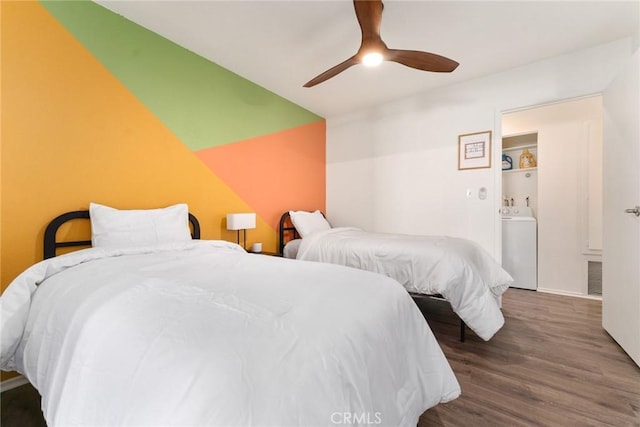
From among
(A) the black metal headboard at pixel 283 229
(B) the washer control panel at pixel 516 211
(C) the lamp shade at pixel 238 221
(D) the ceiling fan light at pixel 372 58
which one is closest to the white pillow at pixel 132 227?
(C) the lamp shade at pixel 238 221

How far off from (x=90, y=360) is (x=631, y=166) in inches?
127

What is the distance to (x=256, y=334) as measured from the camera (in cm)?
74

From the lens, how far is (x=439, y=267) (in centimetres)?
210

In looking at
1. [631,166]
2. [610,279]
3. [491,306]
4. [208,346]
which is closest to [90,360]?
[208,346]

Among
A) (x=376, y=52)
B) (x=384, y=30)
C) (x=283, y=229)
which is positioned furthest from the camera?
(x=283, y=229)

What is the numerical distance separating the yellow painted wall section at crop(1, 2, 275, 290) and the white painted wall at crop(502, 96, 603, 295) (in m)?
4.20

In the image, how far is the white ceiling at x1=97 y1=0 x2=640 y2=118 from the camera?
78.8 inches

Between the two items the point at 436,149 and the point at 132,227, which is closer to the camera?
the point at 132,227

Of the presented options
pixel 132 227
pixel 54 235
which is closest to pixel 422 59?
pixel 132 227

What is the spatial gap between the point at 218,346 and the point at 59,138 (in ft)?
6.78

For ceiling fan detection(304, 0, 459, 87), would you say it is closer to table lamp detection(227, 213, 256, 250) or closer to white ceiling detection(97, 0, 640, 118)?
white ceiling detection(97, 0, 640, 118)

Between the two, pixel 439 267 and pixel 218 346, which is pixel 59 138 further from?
pixel 439 267

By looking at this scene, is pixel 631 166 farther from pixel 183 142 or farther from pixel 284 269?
pixel 183 142

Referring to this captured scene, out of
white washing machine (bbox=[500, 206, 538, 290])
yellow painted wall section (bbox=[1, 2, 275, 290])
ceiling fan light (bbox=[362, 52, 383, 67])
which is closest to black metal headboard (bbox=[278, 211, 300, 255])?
A: yellow painted wall section (bbox=[1, 2, 275, 290])
